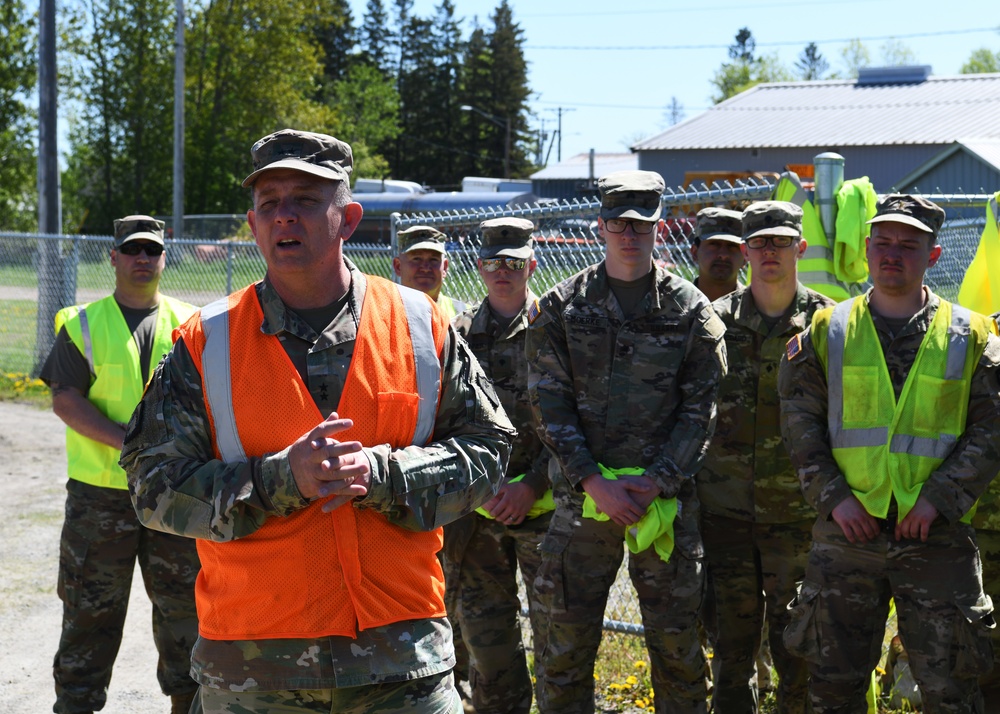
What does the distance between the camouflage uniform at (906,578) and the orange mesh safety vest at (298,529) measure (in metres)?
1.92

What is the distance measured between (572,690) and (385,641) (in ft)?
5.92

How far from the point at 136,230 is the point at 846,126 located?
113 ft

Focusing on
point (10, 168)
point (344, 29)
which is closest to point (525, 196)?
point (10, 168)

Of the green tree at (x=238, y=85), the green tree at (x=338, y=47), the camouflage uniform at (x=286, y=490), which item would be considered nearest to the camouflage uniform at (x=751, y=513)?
the camouflage uniform at (x=286, y=490)

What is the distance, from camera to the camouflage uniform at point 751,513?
4.91 meters

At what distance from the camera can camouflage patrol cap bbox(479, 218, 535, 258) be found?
5.21 m

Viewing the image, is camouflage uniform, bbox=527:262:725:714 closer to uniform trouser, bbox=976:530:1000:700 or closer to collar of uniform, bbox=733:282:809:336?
collar of uniform, bbox=733:282:809:336

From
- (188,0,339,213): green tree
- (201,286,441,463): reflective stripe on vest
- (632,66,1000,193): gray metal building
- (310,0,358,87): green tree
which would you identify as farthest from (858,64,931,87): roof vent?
(310,0,358,87): green tree

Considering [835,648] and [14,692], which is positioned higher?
[835,648]

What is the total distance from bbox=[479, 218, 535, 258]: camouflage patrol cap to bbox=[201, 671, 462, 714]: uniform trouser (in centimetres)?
277

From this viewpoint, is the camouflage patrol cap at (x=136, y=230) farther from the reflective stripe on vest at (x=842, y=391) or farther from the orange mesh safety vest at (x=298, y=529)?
the reflective stripe on vest at (x=842, y=391)

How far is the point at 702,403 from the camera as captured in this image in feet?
14.5

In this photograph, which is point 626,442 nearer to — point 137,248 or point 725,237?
point 725,237

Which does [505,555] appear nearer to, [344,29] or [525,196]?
[525,196]
